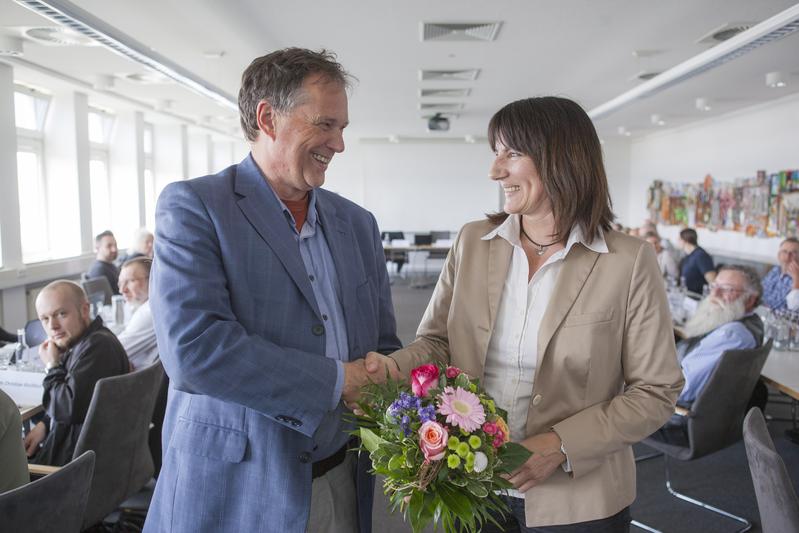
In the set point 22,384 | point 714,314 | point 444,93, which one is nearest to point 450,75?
point 444,93

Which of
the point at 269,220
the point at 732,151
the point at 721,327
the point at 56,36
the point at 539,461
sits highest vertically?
the point at 56,36

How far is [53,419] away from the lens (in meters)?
2.79

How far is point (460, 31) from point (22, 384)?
15.6ft

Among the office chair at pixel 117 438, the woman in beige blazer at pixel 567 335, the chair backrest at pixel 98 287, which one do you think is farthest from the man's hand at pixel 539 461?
the chair backrest at pixel 98 287

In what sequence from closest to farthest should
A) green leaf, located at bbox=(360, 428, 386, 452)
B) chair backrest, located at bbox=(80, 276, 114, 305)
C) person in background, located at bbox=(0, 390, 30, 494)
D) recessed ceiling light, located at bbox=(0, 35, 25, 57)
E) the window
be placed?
green leaf, located at bbox=(360, 428, 386, 452), person in background, located at bbox=(0, 390, 30, 494), recessed ceiling light, located at bbox=(0, 35, 25, 57), chair backrest, located at bbox=(80, 276, 114, 305), the window

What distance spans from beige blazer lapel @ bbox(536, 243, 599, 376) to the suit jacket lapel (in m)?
0.57

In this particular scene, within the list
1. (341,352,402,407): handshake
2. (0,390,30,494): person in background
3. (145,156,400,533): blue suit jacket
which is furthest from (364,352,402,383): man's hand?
(0,390,30,494): person in background

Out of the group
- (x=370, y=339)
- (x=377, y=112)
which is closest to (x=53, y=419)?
(x=370, y=339)

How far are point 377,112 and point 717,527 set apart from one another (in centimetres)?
951

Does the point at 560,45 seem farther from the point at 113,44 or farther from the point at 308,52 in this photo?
the point at 308,52

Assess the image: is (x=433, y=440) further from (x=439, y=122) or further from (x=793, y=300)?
(x=439, y=122)

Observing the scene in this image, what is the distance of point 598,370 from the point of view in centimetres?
152

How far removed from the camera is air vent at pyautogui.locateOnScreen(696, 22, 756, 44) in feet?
18.6

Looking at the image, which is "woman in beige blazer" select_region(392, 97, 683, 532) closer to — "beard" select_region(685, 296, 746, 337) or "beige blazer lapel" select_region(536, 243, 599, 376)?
"beige blazer lapel" select_region(536, 243, 599, 376)
